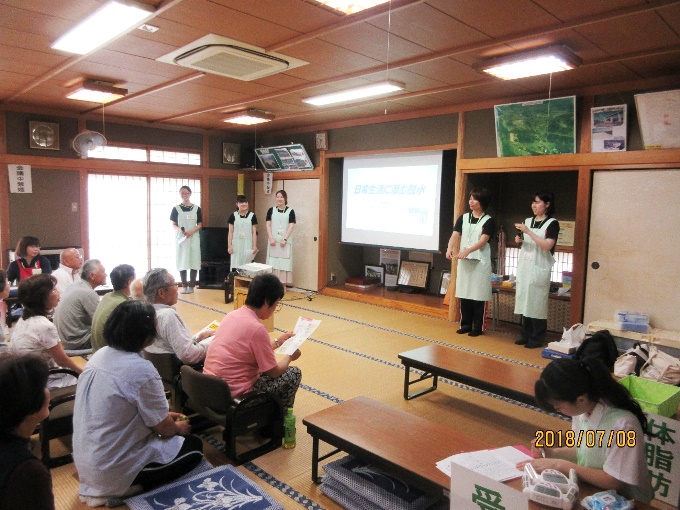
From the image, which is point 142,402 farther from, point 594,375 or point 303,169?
point 303,169

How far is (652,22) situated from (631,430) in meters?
2.60

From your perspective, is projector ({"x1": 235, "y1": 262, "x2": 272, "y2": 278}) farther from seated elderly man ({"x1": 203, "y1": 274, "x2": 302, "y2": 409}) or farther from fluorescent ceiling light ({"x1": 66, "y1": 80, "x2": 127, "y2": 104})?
seated elderly man ({"x1": 203, "y1": 274, "x2": 302, "y2": 409})

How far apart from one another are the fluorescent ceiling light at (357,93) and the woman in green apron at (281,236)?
184cm

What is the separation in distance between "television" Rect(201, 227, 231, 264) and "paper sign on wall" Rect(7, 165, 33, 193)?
237 cm

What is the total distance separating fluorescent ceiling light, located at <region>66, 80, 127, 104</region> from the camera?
4.71 meters

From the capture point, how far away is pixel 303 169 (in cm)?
738

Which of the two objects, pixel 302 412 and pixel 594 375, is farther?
pixel 302 412

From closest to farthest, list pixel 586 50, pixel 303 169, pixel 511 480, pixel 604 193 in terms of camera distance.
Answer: pixel 511 480 < pixel 586 50 < pixel 604 193 < pixel 303 169

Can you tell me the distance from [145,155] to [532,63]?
5809mm

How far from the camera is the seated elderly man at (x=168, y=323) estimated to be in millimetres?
2668

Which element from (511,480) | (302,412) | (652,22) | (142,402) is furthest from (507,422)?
(652,22)

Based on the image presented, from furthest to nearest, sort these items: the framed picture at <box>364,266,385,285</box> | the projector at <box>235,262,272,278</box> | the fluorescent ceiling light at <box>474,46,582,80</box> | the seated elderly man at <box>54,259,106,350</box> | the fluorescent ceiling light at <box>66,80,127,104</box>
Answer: the framed picture at <box>364,266,385,285</box>
the projector at <box>235,262,272,278</box>
the fluorescent ceiling light at <box>66,80,127,104</box>
the fluorescent ceiling light at <box>474,46,582,80</box>
the seated elderly man at <box>54,259,106,350</box>

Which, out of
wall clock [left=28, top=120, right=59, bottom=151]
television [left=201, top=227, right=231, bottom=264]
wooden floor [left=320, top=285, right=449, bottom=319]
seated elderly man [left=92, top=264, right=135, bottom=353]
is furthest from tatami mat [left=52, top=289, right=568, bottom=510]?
wall clock [left=28, top=120, right=59, bottom=151]

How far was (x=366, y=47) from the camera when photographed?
3469 mm
